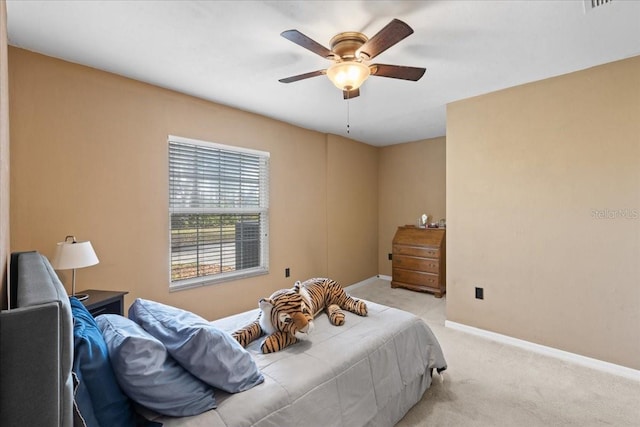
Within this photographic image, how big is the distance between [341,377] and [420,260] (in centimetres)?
335

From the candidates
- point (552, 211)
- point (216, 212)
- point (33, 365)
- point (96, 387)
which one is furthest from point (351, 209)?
point (33, 365)

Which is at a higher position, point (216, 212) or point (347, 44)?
point (347, 44)

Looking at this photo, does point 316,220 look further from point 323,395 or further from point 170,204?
point 323,395

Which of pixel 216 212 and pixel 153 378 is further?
pixel 216 212

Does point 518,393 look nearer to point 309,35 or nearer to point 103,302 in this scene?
point 309,35

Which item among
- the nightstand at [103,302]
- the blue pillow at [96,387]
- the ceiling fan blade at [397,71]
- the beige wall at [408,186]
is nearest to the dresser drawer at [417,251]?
the beige wall at [408,186]

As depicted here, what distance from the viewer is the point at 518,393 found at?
6.95 ft

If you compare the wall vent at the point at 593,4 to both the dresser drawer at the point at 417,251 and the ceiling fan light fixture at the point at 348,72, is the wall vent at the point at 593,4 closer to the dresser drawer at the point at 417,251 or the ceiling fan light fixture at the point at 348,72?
the ceiling fan light fixture at the point at 348,72

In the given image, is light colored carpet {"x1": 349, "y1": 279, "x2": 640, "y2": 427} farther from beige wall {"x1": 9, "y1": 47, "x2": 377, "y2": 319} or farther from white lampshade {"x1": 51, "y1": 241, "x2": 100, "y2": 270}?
white lampshade {"x1": 51, "y1": 241, "x2": 100, "y2": 270}

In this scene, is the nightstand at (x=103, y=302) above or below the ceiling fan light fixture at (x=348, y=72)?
below

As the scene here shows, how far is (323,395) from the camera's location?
141cm

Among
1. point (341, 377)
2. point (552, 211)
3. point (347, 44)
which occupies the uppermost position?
point (347, 44)

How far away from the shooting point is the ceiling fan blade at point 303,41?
1.54 m

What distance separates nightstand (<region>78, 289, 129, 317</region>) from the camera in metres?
2.04
